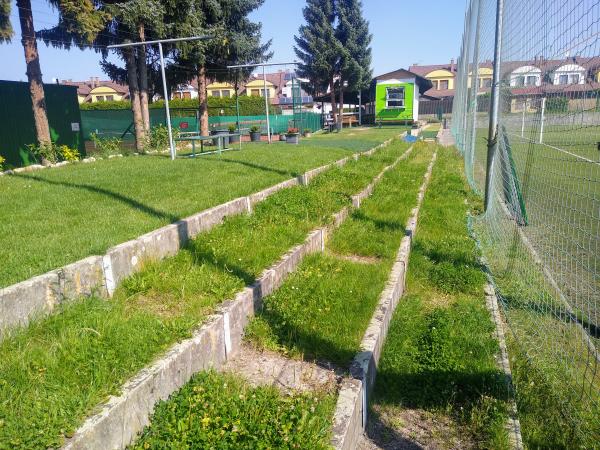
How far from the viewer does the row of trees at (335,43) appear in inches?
1367

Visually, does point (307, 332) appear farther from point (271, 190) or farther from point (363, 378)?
point (271, 190)

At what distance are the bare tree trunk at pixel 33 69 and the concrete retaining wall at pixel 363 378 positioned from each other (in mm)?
11633

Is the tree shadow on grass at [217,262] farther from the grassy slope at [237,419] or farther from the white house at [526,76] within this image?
the white house at [526,76]

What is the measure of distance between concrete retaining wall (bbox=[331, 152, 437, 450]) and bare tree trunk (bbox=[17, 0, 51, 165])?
38.2ft

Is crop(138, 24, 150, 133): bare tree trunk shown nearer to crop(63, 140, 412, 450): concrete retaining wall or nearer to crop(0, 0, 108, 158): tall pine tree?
crop(0, 0, 108, 158): tall pine tree

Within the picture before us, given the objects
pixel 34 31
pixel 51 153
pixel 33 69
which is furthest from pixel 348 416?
pixel 34 31

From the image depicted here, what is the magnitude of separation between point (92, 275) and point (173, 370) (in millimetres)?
1133

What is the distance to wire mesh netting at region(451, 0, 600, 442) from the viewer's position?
9.89 feet

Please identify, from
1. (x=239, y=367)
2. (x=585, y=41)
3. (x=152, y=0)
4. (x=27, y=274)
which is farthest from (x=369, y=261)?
(x=152, y=0)

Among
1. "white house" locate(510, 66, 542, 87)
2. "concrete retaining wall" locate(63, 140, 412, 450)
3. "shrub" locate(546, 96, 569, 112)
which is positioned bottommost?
"concrete retaining wall" locate(63, 140, 412, 450)

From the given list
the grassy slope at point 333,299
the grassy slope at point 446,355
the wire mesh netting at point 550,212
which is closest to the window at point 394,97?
the wire mesh netting at point 550,212

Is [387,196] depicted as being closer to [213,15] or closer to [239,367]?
[239,367]

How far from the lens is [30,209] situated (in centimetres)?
517

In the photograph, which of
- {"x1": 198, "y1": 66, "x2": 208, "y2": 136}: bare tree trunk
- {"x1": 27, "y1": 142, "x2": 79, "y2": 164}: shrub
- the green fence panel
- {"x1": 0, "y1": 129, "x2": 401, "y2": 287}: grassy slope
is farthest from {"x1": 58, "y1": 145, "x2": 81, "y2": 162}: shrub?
{"x1": 198, "y1": 66, "x2": 208, "y2": 136}: bare tree trunk
